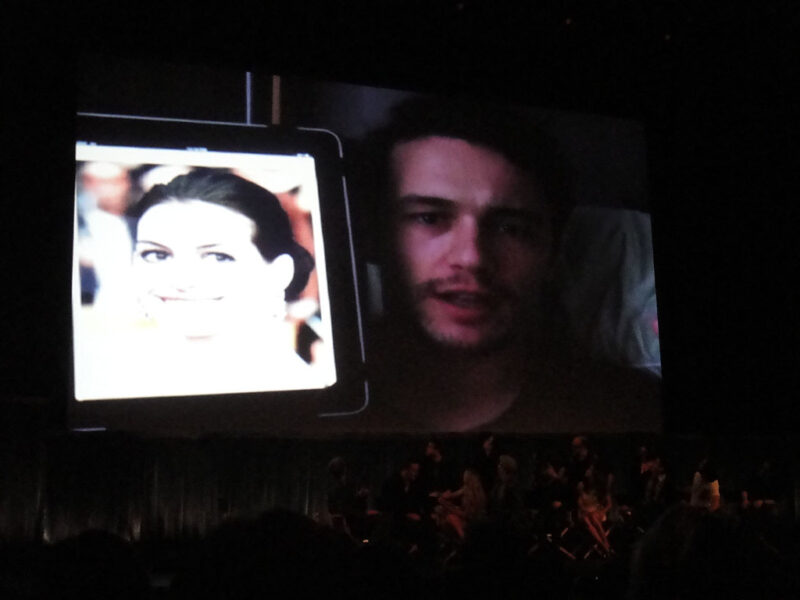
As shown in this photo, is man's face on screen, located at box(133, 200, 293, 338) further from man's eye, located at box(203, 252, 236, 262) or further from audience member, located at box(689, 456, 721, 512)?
audience member, located at box(689, 456, 721, 512)

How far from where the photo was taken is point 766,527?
25.8 ft

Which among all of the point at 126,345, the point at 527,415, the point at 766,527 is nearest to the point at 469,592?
the point at 126,345

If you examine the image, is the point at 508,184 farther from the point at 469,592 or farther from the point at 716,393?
the point at 469,592

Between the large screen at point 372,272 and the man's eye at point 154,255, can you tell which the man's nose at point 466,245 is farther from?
the man's eye at point 154,255

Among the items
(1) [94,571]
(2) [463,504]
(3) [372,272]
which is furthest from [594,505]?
(1) [94,571]

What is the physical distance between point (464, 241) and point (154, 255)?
87.2 inches

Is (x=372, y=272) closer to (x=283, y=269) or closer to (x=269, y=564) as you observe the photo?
(x=283, y=269)

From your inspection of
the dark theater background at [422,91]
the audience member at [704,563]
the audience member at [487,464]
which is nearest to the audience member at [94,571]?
the audience member at [704,563]

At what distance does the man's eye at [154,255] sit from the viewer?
6.55 m

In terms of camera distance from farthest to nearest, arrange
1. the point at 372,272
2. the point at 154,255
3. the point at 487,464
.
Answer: the point at 372,272 → the point at 487,464 → the point at 154,255

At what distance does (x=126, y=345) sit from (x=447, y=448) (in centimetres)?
260

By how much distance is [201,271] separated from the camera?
261 inches

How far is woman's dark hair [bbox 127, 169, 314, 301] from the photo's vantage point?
670cm

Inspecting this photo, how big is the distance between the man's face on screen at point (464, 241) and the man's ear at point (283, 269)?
893 millimetres
